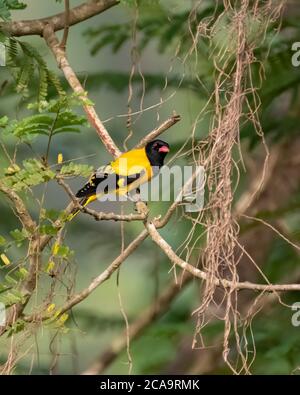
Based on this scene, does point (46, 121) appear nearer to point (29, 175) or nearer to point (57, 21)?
point (29, 175)

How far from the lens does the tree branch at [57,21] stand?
4.68 meters

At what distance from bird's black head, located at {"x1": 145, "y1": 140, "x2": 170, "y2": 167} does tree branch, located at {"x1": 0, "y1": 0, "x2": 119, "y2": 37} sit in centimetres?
68

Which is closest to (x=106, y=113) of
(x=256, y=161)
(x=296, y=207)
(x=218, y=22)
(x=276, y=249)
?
(x=256, y=161)

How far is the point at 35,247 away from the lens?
3912mm

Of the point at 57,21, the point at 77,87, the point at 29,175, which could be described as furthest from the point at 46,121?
the point at 57,21

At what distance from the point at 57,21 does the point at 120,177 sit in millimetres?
817

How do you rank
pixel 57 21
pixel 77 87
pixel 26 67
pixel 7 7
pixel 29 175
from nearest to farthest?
pixel 29 175 < pixel 7 7 < pixel 77 87 < pixel 26 67 < pixel 57 21

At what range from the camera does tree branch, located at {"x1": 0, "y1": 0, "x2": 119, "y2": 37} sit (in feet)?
15.4

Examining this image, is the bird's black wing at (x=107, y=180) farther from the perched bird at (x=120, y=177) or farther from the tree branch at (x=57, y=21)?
Answer: the tree branch at (x=57, y=21)

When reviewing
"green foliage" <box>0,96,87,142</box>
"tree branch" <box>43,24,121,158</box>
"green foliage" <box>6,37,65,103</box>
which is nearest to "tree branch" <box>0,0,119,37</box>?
"tree branch" <box>43,24,121,158</box>

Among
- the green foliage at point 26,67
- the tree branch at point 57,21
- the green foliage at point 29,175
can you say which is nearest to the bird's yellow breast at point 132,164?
the green foliage at point 26,67

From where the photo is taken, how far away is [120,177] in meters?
4.60

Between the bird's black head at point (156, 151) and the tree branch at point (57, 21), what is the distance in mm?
682

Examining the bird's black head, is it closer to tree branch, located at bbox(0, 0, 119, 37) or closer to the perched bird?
the perched bird
